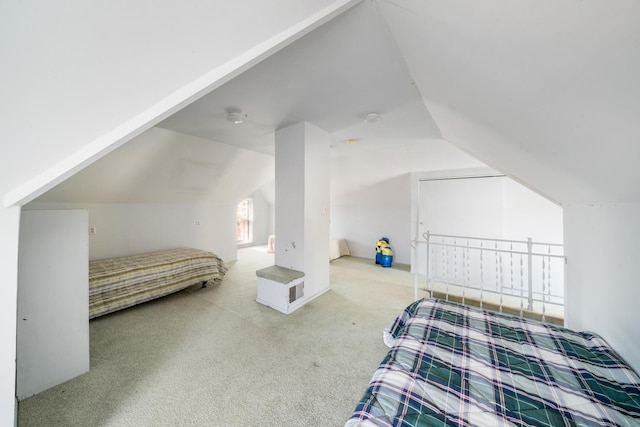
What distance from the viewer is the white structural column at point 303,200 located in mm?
2906

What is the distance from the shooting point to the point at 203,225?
4.60 meters

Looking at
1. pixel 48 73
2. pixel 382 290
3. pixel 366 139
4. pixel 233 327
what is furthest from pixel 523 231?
pixel 48 73

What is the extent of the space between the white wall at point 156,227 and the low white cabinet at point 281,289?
7.41 feet

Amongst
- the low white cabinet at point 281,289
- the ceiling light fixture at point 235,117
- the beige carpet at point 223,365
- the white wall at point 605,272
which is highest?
the ceiling light fixture at point 235,117

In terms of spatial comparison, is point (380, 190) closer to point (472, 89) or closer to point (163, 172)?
point (472, 89)

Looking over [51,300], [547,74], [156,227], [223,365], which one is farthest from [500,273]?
[156,227]

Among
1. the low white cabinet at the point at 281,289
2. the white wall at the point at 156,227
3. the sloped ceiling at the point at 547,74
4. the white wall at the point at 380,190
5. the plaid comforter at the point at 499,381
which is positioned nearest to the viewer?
the sloped ceiling at the point at 547,74

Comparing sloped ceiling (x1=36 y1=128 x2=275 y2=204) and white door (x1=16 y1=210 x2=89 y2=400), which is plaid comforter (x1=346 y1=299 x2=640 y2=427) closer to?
white door (x1=16 y1=210 x2=89 y2=400)

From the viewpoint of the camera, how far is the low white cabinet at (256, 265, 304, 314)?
270 centimetres

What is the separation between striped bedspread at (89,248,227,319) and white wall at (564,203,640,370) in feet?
13.3

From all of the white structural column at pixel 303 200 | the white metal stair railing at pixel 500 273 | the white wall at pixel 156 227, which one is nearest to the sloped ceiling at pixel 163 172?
the white wall at pixel 156 227

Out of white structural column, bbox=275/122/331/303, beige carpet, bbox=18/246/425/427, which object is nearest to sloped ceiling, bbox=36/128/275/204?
white structural column, bbox=275/122/331/303

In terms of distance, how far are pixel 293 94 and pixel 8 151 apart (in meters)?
1.85

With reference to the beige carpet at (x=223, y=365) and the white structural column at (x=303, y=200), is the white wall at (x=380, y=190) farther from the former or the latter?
the beige carpet at (x=223, y=365)
